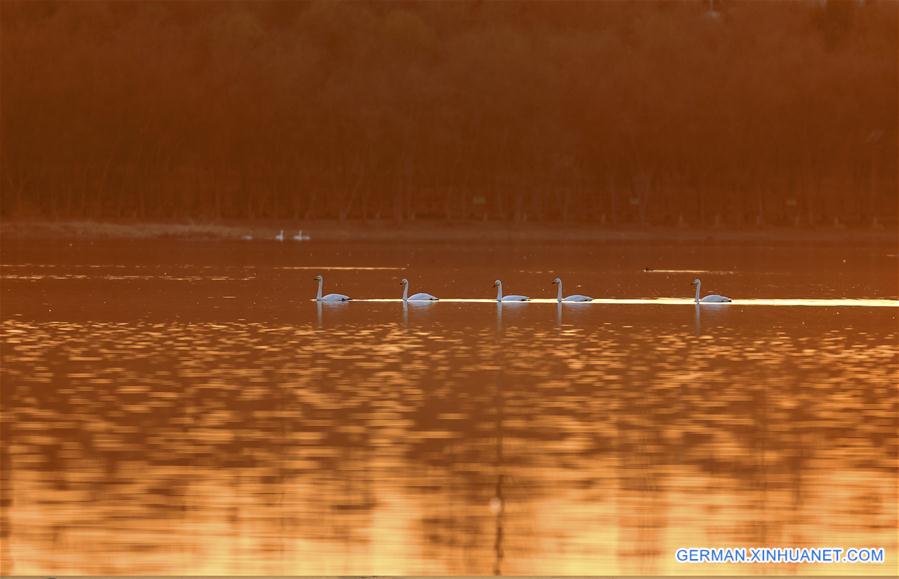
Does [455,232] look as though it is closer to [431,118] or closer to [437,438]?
[431,118]

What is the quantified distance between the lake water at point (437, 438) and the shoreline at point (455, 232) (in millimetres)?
85783

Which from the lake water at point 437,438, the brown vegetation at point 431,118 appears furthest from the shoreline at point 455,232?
the lake water at point 437,438

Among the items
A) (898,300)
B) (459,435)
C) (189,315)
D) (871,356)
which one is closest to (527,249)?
(898,300)

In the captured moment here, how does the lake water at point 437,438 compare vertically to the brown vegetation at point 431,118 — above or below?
below

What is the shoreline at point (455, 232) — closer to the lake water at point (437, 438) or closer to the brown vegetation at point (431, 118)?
the brown vegetation at point (431, 118)

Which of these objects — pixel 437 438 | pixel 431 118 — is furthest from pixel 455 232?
pixel 437 438

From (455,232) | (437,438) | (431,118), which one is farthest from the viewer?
(455,232)

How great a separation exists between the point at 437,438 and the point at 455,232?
120 meters

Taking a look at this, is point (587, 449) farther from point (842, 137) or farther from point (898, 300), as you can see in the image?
point (842, 137)

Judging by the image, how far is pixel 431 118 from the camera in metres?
136

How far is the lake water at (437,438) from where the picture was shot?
53.9 ft

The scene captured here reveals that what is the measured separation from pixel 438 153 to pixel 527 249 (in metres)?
24.0

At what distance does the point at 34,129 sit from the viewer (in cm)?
13112

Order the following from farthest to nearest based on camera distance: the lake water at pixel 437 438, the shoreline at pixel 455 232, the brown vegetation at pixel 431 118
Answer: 1. the brown vegetation at pixel 431 118
2. the shoreline at pixel 455 232
3. the lake water at pixel 437 438
